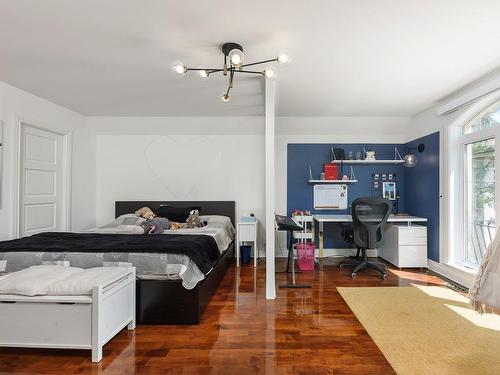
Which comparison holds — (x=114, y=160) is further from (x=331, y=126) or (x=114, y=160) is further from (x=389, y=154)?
(x=389, y=154)

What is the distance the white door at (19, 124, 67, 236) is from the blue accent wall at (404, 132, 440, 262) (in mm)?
5309

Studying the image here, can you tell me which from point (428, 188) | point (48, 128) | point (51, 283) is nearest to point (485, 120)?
point (428, 188)

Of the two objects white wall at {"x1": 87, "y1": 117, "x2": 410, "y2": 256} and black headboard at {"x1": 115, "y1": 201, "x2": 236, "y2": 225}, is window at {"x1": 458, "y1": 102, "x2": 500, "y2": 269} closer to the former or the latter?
white wall at {"x1": 87, "y1": 117, "x2": 410, "y2": 256}

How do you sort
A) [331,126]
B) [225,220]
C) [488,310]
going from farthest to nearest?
[331,126] < [225,220] < [488,310]

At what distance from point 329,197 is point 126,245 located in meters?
3.29

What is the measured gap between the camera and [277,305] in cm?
258

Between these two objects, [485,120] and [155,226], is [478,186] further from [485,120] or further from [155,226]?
[155,226]

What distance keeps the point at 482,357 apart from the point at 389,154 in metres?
3.36

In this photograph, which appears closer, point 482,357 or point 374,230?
point 482,357

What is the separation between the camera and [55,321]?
1711mm

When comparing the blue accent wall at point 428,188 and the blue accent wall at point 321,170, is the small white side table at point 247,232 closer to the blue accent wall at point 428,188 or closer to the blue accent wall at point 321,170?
the blue accent wall at point 321,170

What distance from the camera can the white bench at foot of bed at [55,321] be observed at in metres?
1.70

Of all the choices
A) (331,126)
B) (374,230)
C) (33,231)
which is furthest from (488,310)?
(33,231)

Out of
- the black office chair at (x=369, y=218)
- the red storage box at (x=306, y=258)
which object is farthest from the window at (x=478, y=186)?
the red storage box at (x=306, y=258)
